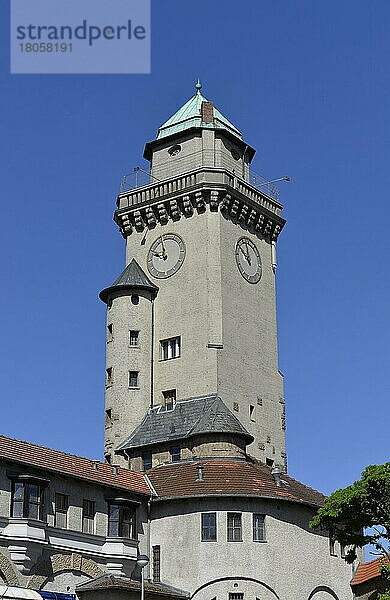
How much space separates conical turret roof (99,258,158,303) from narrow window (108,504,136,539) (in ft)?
65.0

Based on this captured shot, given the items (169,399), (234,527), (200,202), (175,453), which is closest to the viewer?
(234,527)

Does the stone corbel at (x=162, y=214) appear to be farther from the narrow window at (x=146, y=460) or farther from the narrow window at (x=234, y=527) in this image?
the narrow window at (x=234, y=527)

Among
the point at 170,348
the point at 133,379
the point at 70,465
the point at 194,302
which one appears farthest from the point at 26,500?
the point at 194,302

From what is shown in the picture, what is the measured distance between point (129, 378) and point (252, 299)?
1135 centimetres

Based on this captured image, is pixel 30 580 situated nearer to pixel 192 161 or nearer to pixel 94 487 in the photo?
pixel 94 487

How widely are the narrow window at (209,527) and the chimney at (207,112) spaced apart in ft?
108

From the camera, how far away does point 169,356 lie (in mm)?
70125

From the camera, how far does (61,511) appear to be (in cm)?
5212

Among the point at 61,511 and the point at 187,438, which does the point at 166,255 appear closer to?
the point at 187,438

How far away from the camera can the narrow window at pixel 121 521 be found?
54781 millimetres

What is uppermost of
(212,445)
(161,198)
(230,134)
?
(230,134)

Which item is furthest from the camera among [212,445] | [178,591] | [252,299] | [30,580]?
[252,299]

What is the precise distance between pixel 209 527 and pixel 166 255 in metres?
24.4

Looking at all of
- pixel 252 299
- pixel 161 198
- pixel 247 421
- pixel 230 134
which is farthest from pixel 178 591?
pixel 230 134
